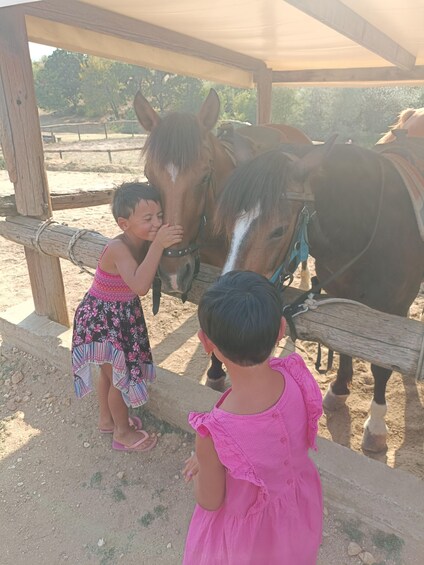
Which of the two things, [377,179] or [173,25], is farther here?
[173,25]

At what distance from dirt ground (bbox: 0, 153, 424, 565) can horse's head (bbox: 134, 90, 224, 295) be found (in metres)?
1.06

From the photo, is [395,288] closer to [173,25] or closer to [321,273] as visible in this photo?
[321,273]

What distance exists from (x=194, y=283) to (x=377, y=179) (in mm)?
1132

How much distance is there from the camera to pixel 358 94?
2530cm

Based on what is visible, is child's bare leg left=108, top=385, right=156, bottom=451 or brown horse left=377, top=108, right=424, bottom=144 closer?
child's bare leg left=108, top=385, right=156, bottom=451

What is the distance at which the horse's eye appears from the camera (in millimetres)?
1677

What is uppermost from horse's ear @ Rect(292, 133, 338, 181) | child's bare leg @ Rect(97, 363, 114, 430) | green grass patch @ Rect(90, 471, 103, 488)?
horse's ear @ Rect(292, 133, 338, 181)

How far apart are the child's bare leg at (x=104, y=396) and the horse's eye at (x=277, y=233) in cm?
116

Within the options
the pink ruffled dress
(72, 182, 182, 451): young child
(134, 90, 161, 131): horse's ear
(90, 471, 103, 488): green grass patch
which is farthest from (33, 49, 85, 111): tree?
the pink ruffled dress

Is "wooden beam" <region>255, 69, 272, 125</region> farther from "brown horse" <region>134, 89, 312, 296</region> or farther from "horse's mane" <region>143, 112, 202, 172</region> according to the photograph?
"horse's mane" <region>143, 112, 202, 172</region>

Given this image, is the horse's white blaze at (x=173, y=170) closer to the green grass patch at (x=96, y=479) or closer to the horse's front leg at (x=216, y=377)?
the horse's front leg at (x=216, y=377)

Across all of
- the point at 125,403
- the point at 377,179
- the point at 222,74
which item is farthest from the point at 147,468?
the point at 222,74

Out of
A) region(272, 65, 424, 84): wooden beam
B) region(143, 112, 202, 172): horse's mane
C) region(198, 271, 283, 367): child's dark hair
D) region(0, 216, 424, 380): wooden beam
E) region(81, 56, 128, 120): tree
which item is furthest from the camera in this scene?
region(81, 56, 128, 120): tree

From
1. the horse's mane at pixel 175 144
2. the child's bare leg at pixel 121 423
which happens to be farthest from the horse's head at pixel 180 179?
the child's bare leg at pixel 121 423
